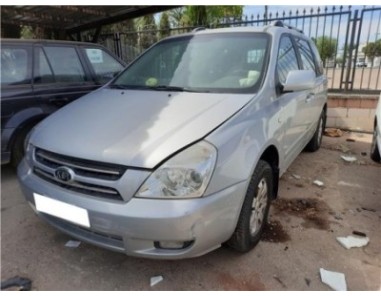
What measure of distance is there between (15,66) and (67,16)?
169 inches

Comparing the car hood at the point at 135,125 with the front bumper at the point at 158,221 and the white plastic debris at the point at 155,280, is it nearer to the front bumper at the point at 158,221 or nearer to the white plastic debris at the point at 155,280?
the front bumper at the point at 158,221

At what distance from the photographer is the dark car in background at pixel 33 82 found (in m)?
3.60

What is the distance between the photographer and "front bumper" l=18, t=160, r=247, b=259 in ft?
5.67

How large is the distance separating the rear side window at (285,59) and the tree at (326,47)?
3500 millimetres

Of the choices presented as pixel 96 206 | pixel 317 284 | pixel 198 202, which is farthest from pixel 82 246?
pixel 317 284

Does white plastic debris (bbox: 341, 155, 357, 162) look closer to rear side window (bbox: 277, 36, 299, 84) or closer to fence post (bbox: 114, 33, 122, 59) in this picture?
rear side window (bbox: 277, 36, 299, 84)

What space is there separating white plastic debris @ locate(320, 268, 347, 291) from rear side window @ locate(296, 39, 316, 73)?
7.61 feet

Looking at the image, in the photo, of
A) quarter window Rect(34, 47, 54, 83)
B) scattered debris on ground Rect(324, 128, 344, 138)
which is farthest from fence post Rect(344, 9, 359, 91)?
quarter window Rect(34, 47, 54, 83)

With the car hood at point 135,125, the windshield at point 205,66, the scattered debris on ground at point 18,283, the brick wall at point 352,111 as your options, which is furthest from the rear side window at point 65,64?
the brick wall at point 352,111

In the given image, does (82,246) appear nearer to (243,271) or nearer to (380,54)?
(243,271)

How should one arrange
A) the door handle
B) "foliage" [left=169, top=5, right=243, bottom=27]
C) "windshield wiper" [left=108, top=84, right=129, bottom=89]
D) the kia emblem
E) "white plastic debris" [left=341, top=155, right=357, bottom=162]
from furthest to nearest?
"foliage" [left=169, top=5, right=243, bottom=27], "white plastic debris" [left=341, top=155, right=357, bottom=162], the door handle, "windshield wiper" [left=108, top=84, right=129, bottom=89], the kia emblem

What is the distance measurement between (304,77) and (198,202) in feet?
5.22

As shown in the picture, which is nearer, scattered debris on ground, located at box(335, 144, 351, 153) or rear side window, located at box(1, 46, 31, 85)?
rear side window, located at box(1, 46, 31, 85)

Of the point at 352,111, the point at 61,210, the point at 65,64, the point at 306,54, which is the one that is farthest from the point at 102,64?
the point at 352,111
